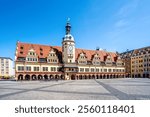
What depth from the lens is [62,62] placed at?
63500 mm

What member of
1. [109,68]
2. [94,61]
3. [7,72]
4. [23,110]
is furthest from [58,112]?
[7,72]

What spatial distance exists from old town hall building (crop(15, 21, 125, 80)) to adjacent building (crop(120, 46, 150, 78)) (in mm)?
18786

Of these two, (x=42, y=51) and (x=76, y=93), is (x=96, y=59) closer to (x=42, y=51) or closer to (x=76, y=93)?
(x=42, y=51)

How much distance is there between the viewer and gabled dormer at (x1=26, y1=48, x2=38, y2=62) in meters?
56.2

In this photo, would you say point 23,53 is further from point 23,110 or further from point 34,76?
point 23,110

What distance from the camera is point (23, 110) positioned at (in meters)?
10.4

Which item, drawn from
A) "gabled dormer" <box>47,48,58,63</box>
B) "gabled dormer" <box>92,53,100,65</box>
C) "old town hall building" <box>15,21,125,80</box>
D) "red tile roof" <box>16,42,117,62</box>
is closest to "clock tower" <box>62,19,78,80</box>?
"old town hall building" <box>15,21,125,80</box>

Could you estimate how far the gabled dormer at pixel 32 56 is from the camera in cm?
5622

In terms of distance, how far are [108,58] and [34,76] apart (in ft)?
112

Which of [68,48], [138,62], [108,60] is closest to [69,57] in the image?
[68,48]

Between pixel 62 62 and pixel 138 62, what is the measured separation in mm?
46841

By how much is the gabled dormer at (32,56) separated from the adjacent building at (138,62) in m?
56.1

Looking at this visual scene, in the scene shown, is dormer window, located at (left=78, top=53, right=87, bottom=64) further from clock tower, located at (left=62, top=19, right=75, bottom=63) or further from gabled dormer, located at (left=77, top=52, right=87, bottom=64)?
clock tower, located at (left=62, top=19, right=75, bottom=63)

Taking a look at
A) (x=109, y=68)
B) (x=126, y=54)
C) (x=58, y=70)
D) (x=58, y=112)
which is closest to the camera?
(x=58, y=112)
